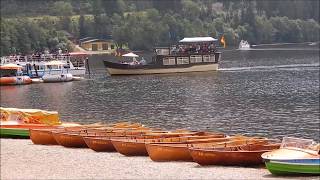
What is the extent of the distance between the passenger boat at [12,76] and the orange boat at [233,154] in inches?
3455

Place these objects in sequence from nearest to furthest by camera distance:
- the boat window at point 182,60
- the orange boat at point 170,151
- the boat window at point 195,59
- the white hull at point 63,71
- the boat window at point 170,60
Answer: the orange boat at point 170,151 → the white hull at point 63,71 → the boat window at point 170,60 → the boat window at point 182,60 → the boat window at point 195,59

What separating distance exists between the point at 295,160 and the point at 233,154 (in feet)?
14.7

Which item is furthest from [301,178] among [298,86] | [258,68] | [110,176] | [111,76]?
[258,68]

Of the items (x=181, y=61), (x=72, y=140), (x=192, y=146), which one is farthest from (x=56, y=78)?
(x=192, y=146)

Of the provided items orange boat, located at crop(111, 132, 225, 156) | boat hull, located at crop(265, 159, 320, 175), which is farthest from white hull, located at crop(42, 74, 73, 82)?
boat hull, located at crop(265, 159, 320, 175)

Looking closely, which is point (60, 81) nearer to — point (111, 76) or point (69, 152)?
point (111, 76)

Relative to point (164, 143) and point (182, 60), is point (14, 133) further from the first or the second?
point (182, 60)

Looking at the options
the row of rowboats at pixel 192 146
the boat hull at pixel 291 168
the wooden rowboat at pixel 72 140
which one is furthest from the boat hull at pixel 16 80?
the boat hull at pixel 291 168

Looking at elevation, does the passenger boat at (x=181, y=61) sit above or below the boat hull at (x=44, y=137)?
below

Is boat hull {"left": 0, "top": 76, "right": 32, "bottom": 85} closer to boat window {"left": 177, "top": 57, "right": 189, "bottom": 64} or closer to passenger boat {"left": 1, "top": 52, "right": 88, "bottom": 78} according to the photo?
passenger boat {"left": 1, "top": 52, "right": 88, "bottom": 78}

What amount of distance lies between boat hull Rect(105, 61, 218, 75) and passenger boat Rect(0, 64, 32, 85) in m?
18.6

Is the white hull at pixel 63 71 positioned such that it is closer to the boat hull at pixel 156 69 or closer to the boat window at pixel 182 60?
the boat hull at pixel 156 69

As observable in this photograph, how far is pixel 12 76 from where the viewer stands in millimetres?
126312

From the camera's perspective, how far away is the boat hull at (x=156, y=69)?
13962 cm
